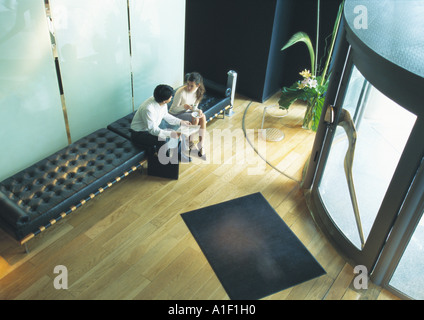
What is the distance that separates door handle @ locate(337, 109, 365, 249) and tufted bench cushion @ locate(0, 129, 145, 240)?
2147 mm

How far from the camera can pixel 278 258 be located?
4.04 meters

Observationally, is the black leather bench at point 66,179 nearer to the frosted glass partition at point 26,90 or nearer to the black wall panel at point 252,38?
the frosted glass partition at point 26,90

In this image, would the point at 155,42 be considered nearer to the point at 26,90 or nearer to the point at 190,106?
the point at 190,106

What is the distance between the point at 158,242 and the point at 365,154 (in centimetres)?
211

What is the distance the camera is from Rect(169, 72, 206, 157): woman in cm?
508

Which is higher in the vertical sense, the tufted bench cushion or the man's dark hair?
the man's dark hair

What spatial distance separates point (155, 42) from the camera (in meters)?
5.30

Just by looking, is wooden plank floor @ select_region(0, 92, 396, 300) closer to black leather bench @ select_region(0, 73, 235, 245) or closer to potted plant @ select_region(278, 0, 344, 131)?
black leather bench @ select_region(0, 73, 235, 245)

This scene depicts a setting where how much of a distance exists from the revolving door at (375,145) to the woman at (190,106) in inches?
56.3

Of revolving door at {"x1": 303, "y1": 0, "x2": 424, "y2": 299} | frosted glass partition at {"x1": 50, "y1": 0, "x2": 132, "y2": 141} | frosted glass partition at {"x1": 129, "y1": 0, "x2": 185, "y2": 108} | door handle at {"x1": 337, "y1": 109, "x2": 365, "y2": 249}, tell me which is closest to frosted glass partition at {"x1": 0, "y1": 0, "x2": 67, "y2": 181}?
frosted glass partition at {"x1": 50, "y1": 0, "x2": 132, "y2": 141}

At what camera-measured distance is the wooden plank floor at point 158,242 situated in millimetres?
3674

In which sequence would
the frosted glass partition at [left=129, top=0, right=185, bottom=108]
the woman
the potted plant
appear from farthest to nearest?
the potted plant
the woman
the frosted glass partition at [left=129, top=0, right=185, bottom=108]

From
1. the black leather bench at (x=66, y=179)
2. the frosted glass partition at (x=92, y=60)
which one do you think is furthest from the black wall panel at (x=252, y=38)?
the black leather bench at (x=66, y=179)
